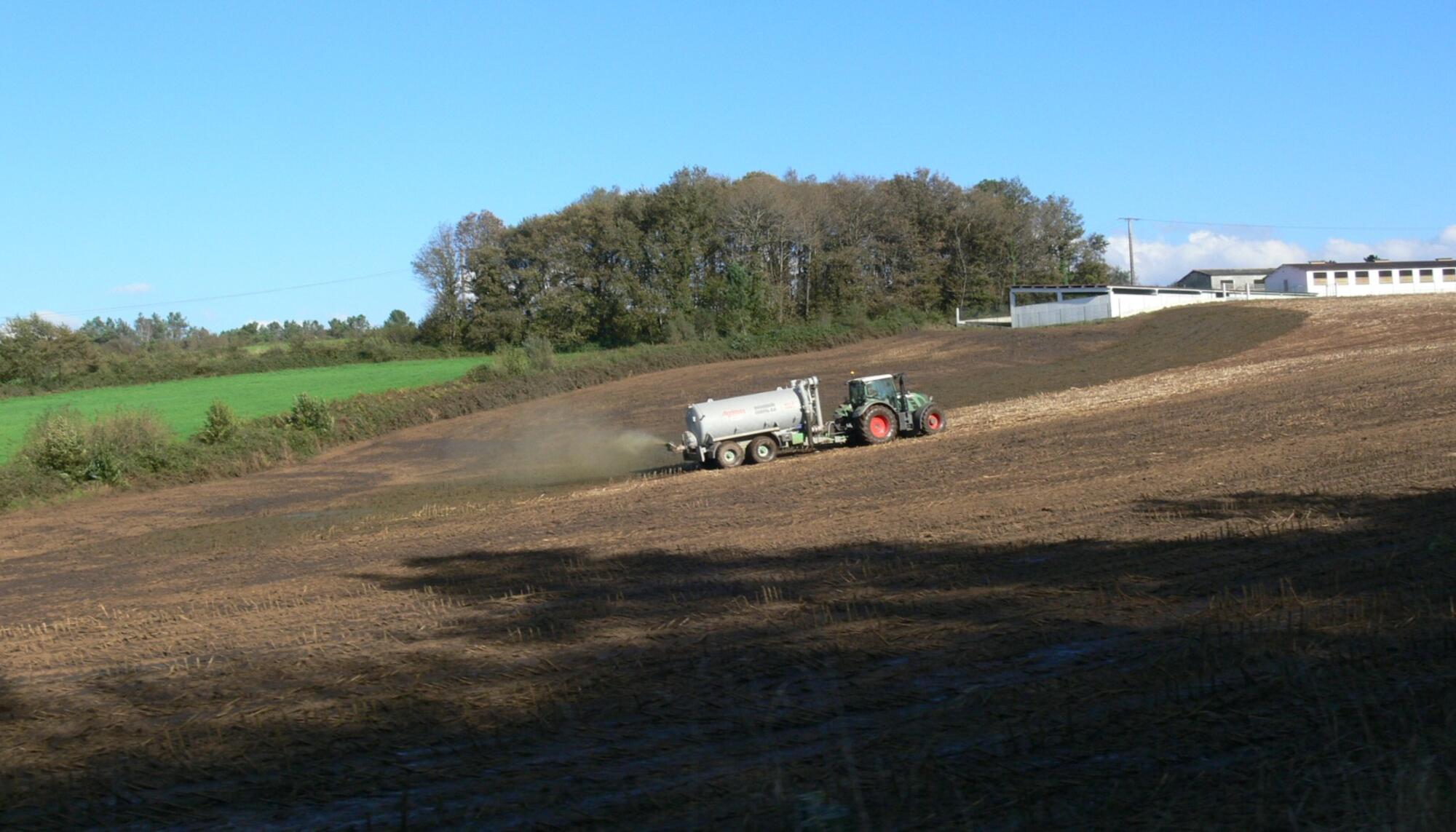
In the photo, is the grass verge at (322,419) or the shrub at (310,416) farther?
the shrub at (310,416)

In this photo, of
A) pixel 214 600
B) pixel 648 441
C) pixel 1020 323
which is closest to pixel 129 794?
pixel 214 600

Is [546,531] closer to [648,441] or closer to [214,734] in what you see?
[214,734]

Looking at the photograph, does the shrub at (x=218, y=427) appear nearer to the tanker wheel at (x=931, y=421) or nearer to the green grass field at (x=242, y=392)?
the green grass field at (x=242, y=392)

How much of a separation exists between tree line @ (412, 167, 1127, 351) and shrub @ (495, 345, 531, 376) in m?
21.1

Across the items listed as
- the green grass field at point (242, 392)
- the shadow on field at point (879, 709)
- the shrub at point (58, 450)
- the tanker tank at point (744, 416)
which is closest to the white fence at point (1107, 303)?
the green grass field at point (242, 392)

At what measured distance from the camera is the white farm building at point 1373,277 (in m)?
86.5

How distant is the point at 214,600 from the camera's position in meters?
15.2

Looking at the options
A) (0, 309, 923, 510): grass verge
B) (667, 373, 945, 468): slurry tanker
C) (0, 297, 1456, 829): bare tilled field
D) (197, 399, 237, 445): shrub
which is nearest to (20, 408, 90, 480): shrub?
(0, 309, 923, 510): grass verge

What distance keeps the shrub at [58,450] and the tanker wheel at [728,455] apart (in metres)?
21.8

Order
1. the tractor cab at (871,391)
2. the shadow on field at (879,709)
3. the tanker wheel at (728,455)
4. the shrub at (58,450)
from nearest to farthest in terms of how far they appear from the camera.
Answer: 1. the shadow on field at (879,709)
2. the tanker wheel at (728,455)
3. the tractor cab at (871,391)
4. the shrub at (58,450)

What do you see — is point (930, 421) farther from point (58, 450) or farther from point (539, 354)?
point (539, 354)

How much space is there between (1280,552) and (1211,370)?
100ft

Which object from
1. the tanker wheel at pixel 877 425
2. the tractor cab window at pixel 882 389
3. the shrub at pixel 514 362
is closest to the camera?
the tanker wheel at pixel 877 425

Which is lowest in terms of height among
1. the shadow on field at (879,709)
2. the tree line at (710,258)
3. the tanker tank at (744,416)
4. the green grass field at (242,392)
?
the shadow on field at (879,709)
